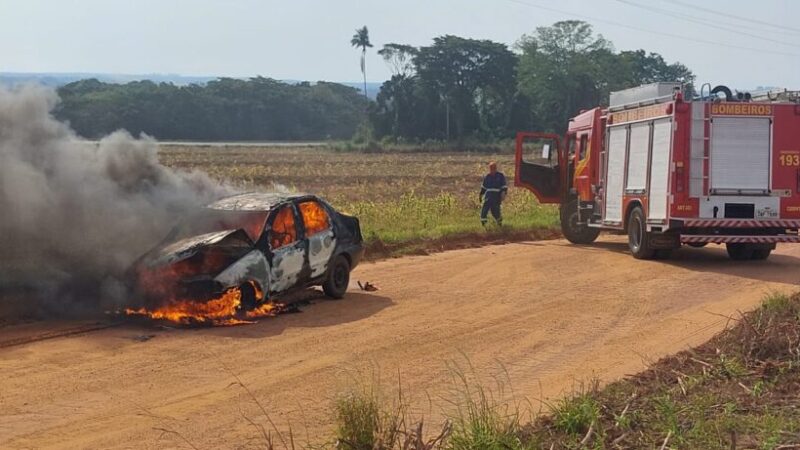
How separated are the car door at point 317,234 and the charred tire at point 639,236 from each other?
22.5 ft

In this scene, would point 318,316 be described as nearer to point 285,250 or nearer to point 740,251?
point 285,250

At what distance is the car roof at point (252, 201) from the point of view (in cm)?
1269

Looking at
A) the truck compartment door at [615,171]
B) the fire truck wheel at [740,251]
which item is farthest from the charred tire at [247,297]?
the fire truck wheel at [740,251]

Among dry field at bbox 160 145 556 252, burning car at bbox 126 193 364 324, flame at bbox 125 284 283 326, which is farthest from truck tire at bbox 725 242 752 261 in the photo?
flame at bbox 125 284 283 326

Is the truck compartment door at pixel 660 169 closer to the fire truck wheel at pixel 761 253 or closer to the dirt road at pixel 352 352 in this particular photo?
the dirt road at pixel 352 352

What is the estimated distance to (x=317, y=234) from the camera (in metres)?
13.1

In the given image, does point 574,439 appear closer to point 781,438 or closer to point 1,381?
point 781,438

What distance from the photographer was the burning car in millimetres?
11242

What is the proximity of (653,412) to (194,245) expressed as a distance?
6.31 meters

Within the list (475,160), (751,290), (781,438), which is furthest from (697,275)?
(475,160)

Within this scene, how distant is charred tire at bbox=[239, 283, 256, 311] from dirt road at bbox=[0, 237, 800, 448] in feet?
1.09

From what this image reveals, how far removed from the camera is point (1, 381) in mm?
8578

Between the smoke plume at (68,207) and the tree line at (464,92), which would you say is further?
the tree line at (464,92)

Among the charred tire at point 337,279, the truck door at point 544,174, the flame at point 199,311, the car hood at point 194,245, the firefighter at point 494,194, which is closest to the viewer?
the flame at point 199,311
